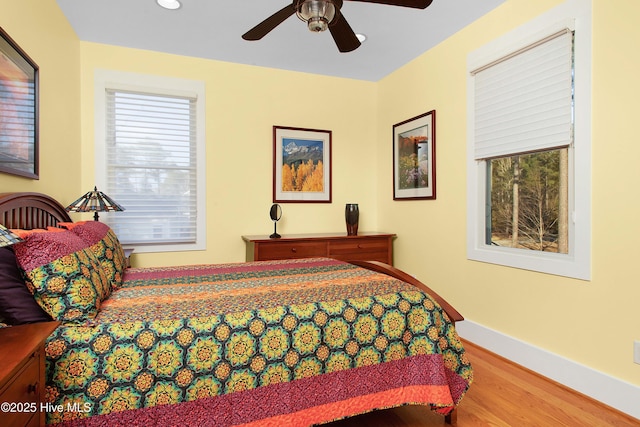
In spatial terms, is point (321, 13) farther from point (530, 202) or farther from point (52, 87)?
point (52, 87)

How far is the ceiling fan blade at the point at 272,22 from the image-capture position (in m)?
1.91

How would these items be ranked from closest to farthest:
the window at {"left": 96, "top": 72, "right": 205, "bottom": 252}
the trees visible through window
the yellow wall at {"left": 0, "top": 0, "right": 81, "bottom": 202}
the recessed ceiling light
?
the yellow wall at {"left": 0, "top": 0, "right": 81, "bottom": 202}, the trees visible through window, the recessed ceiling light, the window at {"left": 96, "top": 72, "right": 205, "bottom": 252}

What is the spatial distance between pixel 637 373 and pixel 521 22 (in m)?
2.39

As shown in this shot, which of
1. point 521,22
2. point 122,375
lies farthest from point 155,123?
point 521,22

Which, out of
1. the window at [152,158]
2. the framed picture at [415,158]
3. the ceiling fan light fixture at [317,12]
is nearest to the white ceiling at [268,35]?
the window at [152,158]

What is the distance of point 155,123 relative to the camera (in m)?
3.59

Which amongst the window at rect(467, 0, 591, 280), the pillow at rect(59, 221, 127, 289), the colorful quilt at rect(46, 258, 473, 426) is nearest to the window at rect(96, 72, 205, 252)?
the pillow at rect(59, 221, 127, 289)

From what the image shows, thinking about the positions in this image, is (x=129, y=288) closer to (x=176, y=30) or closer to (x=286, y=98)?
(x=176, y=30)

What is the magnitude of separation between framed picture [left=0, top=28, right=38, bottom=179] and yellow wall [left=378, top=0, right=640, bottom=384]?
3200 mm

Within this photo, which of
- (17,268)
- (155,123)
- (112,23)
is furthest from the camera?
(155,123)

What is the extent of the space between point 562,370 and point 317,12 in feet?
8.72

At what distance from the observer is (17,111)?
204 cm

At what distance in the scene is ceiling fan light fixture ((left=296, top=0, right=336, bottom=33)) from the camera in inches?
68.4

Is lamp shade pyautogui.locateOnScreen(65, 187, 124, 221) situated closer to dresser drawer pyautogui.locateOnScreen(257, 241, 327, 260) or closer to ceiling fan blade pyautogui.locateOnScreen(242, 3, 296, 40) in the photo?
dresser drawer pyautogui.locateOnScreen(257, 241, 327, 260)
